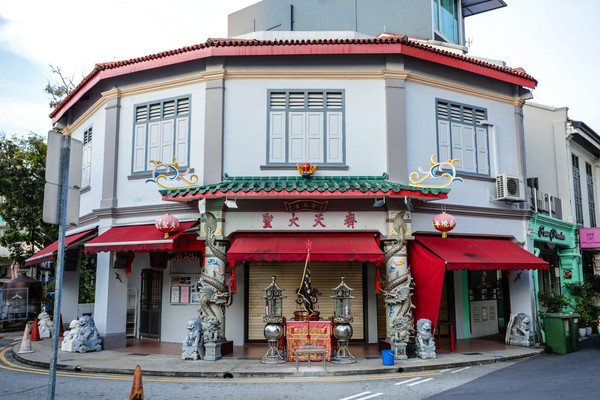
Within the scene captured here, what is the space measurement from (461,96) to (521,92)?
7.77ft

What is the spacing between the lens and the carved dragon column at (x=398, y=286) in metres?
11.2

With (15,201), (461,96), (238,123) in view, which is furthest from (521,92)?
(15,201)

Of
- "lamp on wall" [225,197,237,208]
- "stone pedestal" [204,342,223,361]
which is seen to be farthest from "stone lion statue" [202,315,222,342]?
"lamp on wall" [225,197,237,208]

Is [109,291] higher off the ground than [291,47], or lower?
lower

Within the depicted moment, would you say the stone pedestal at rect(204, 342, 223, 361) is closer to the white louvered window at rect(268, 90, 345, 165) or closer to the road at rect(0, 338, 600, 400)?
the road at rect(0, 338, 600, 400)

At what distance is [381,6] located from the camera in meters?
18.9

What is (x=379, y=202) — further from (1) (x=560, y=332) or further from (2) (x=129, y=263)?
(2) (x=129, y=263)

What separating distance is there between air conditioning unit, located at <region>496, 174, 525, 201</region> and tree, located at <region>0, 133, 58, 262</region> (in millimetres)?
18201

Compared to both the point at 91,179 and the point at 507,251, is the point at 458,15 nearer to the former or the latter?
the point at 507,251

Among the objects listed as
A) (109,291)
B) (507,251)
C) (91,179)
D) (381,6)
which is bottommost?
(109,291)

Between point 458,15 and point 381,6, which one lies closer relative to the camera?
point 381,6

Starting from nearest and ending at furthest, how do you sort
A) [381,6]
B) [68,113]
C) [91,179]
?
[91,179] → [68,113] → [381,6]

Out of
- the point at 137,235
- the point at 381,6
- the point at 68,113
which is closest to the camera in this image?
the point at 137,235

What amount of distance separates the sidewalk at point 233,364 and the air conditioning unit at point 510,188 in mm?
4088
